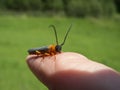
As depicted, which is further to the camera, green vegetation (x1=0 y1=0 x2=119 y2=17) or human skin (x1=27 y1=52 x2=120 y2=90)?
green vegetation (x1=0 y1=0 x2=119 y2=17)

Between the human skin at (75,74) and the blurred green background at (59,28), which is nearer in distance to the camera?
the human skin at (75,74)

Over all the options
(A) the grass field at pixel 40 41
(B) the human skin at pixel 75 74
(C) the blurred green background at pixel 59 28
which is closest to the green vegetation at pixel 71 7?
(C) the blurred green background at pixel 59 28

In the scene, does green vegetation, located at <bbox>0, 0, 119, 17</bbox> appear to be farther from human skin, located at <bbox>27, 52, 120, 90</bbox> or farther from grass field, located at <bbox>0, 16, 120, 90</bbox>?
human skin, located at <bbox>27, 52, 120, 90</bbox>

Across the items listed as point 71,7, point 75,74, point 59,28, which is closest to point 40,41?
point 59,28

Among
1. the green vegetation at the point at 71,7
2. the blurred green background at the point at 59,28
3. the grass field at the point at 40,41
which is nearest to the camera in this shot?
the grass field at the point at 40,41

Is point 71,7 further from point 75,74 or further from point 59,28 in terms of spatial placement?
point 75,74

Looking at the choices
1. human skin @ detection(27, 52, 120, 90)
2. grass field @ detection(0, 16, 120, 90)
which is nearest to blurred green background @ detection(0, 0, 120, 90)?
grass field @ detection(0, 16, 120, 90)

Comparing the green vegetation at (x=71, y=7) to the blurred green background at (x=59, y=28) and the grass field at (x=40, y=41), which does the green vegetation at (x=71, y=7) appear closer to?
the blurred green background at (x=59, y=28)

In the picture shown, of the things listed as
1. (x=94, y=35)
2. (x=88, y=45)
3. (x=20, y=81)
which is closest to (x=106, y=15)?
(x=94, y=35)
